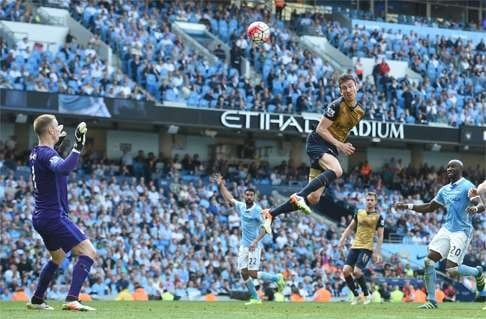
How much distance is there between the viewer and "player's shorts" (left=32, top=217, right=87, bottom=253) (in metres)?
16.2

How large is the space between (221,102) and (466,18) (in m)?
22.4

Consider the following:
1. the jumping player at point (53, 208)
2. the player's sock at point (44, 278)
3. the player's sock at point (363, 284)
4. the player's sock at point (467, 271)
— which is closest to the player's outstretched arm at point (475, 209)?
the player's sock at point (467, 271)

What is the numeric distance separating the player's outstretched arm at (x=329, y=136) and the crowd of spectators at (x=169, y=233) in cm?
1513

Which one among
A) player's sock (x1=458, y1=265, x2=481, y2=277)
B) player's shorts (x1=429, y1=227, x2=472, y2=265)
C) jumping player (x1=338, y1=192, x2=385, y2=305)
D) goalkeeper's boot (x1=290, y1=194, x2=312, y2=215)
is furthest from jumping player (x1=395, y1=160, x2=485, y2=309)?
jumping player (x1=338, y1=192, x2=385, y2=305)

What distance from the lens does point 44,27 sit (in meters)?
44.2

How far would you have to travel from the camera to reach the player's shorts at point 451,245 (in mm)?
21531

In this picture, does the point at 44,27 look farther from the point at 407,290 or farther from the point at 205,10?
the point at 407,290

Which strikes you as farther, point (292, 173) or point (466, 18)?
point (466, 18)

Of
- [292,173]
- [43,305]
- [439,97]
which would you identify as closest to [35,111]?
[292,173]

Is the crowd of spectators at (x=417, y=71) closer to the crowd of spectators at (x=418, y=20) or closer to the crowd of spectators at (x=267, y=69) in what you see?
the crowd of spectators at (x=267, y=69)

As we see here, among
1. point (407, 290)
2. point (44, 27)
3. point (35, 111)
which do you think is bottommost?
point (407, 290)

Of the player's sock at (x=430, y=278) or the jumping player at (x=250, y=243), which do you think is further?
the jumping player at (x=250, y=243)

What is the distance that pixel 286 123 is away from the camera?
44.1 m

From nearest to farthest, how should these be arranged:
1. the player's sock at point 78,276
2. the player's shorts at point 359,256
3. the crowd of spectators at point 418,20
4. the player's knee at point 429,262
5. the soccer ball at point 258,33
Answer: the player's sock at point 78,276 < the player's knee at point 429,262 < the player's shorts at point 359,256 < the soccer ball at point 258,33 < the crowd of spectators at point 418,20
